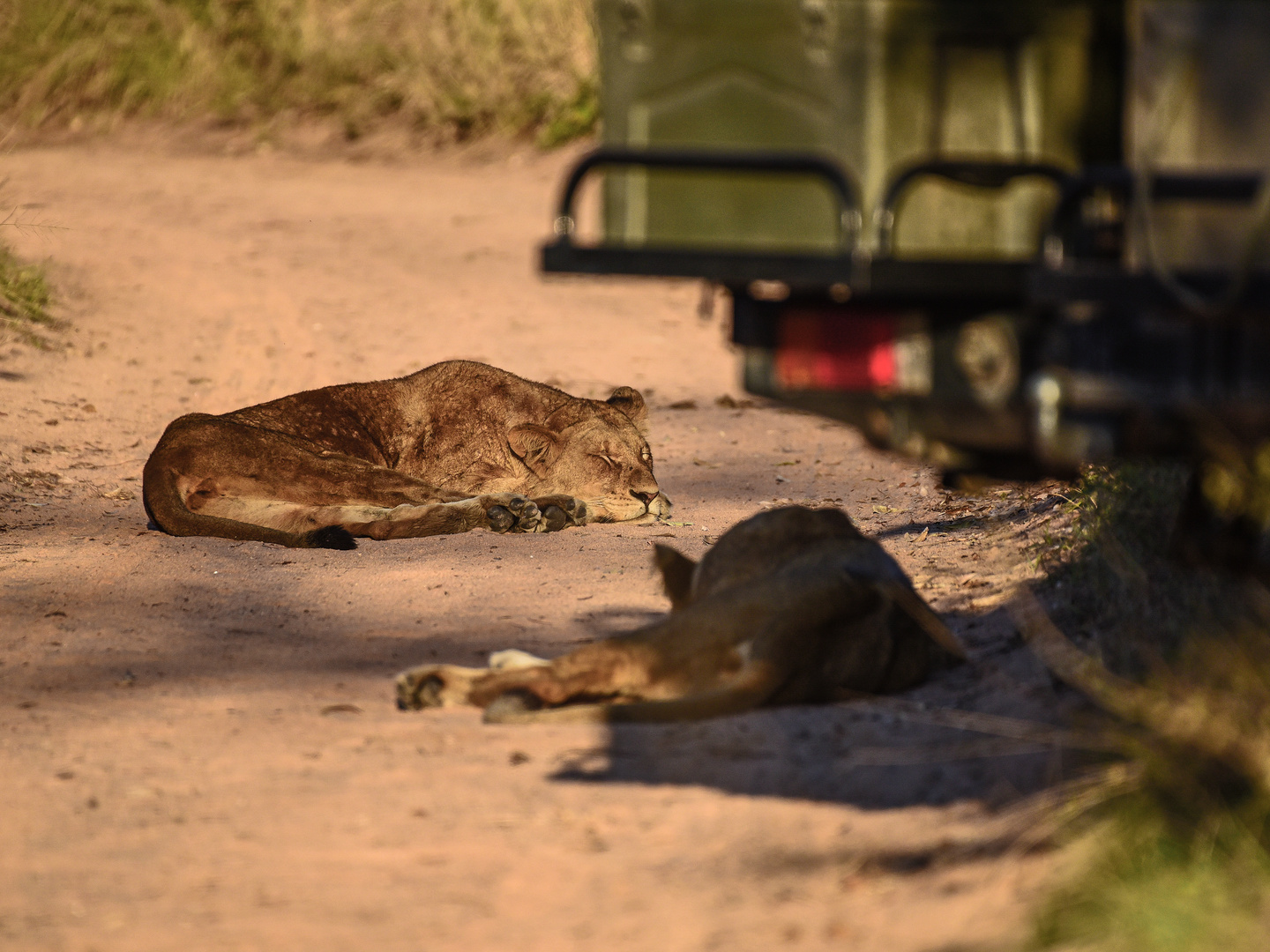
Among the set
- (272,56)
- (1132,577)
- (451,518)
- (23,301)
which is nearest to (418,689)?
(1132,577)

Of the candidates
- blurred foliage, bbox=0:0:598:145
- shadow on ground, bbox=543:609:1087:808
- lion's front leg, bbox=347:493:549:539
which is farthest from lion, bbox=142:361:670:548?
blurred foliage, bbox=0:0:598:145

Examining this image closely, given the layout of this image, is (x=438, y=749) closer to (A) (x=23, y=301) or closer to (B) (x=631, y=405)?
(B) (x=631, y=405)

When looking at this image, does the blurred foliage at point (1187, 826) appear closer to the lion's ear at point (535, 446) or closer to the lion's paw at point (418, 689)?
the lion's paw at point (418, 689)

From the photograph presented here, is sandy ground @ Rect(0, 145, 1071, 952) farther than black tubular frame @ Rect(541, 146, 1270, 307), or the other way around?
sandy ground @ Rect(0, 145, 1071, 952)

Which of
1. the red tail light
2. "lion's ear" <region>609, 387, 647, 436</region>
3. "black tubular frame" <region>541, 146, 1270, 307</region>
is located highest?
"black tubular frame" <region>541, 146, 1270, 307</region>

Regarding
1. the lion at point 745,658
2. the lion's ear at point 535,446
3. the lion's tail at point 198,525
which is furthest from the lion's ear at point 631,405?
the lion at point 745,658

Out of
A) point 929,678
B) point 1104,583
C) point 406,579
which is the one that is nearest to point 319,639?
point 406,579

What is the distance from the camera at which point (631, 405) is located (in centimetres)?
858

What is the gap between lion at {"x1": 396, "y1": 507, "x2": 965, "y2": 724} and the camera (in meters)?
4.26

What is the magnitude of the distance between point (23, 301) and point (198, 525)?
5965 mm

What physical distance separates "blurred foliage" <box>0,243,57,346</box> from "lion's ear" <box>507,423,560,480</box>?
18.2ft

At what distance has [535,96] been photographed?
20.5 metres

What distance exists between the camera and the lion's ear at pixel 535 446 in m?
8.11

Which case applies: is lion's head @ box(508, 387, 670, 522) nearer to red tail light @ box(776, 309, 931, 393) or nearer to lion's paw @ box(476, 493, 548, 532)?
lion's paw @ box(476, 493, 548, 532)
